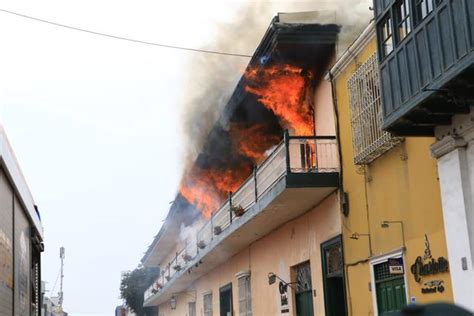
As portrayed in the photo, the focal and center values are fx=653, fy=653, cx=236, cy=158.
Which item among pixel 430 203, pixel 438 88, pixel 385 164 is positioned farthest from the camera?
pixel 385 164

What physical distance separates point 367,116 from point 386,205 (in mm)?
1467

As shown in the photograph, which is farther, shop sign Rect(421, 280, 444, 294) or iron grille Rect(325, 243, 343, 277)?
iron grille Rect(325, 243, 343, 277)

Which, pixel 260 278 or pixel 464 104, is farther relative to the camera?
pixel 260 278

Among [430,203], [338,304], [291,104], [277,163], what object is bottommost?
[338,304]

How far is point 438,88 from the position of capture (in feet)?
22.8

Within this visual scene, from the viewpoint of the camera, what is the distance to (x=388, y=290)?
10.1m

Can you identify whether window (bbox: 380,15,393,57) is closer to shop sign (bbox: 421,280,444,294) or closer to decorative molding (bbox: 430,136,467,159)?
decorative molding (bbox: 430,136,467,159)

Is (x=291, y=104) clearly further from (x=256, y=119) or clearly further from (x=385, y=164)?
(x=385, y=164)

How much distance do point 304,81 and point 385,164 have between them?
4310 mm

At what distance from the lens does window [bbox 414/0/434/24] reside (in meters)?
7.42

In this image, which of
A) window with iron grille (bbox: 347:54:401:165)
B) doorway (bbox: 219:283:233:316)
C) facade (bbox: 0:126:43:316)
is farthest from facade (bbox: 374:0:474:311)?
doorway (bbox: 219:283:233:316)

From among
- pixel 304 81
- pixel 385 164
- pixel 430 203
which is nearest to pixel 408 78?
pixel 430 203

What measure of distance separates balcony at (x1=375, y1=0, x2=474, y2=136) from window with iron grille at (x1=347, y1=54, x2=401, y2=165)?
1.24m

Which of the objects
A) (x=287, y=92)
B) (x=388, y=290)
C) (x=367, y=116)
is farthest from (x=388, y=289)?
(x=287, y=92)
